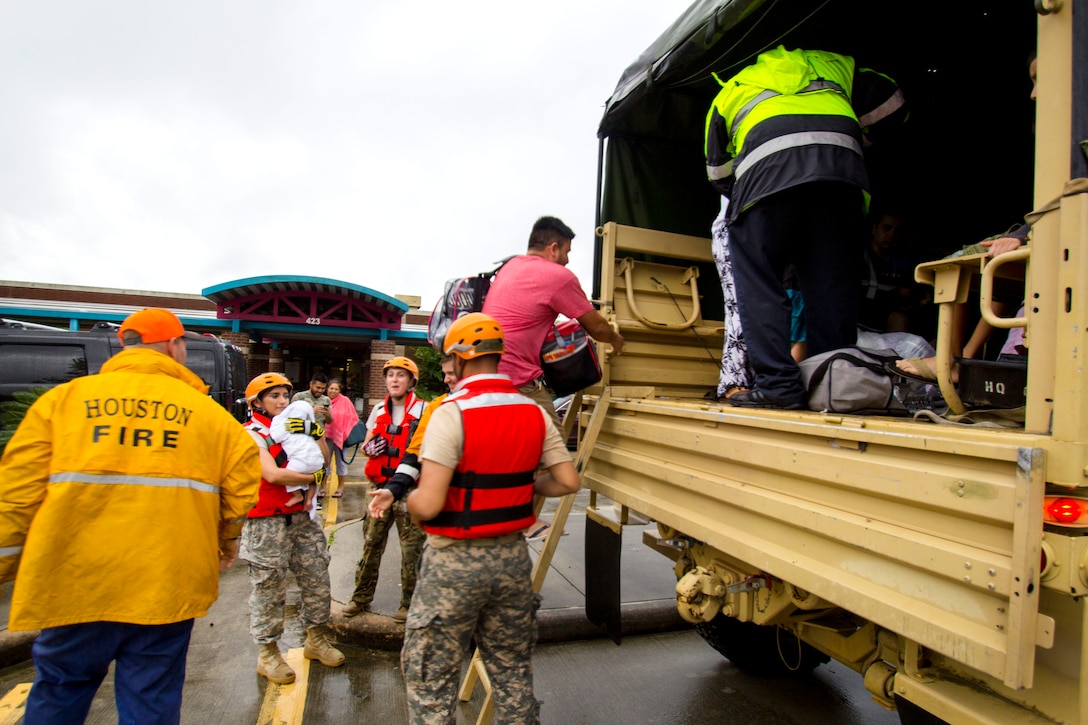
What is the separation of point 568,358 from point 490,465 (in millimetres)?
1013

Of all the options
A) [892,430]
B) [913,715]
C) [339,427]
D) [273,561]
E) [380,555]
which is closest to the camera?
[892,430]

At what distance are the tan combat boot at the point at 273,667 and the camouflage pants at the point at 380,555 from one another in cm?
71

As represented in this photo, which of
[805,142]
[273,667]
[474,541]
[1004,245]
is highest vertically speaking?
[805,142]

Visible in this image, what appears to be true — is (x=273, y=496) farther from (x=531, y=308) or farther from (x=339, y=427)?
(x=339, y=427)

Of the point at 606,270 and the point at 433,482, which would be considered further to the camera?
the point at 606,270

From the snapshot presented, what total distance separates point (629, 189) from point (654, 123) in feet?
1.42

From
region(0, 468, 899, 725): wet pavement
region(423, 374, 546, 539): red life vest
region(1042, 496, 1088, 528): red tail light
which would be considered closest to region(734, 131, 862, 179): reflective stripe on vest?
region(423, 374, 546, 539): red life vest

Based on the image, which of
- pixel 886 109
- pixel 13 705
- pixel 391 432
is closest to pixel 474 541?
pixel 391 432

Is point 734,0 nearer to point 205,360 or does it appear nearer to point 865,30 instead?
point 865,30

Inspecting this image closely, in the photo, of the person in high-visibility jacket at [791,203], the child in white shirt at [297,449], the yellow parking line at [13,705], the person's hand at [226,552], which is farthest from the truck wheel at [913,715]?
the yellow parking line at [13,705]

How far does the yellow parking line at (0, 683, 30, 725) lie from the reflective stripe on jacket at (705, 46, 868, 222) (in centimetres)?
410

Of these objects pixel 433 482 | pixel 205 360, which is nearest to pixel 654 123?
pixel 433 482

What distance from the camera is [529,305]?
2824mm

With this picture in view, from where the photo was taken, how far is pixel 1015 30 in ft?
10.5
